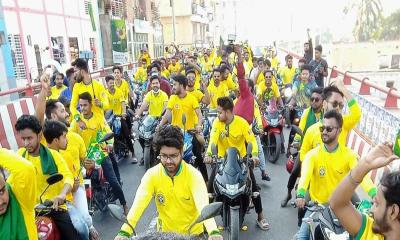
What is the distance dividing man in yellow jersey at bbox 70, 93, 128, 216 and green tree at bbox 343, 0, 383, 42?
157 feet

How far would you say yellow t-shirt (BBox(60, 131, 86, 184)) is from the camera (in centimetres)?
448

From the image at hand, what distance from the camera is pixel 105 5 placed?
2577cm

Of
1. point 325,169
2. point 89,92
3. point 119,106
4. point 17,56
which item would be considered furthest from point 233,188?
point 17,56

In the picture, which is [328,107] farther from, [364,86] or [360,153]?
[364,86]

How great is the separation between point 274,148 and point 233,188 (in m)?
3.98

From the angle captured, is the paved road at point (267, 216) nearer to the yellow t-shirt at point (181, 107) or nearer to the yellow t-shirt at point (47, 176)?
the yellow t-shirt at point (181, 107)

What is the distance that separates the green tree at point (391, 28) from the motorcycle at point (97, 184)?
49223mm

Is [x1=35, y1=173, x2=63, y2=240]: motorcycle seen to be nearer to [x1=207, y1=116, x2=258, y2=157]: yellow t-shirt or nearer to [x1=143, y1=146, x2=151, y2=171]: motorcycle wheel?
[x1=207, y1=116, x2=258, y2=157]: yellow t-shirt

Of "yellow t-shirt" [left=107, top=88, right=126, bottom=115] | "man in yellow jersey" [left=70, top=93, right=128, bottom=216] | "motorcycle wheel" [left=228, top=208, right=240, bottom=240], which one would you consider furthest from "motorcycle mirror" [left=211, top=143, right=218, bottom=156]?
"yellow t-shirt" [left=107, top=88, right=126, bottom=115]

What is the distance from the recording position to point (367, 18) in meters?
47.5

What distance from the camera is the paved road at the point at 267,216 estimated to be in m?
5.21

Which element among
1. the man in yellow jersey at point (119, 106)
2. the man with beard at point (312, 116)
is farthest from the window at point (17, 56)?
the man with beard at point (312, 116)

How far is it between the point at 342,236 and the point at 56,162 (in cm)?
264

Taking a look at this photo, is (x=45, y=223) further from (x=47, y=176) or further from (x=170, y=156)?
(x=170, y=156)
